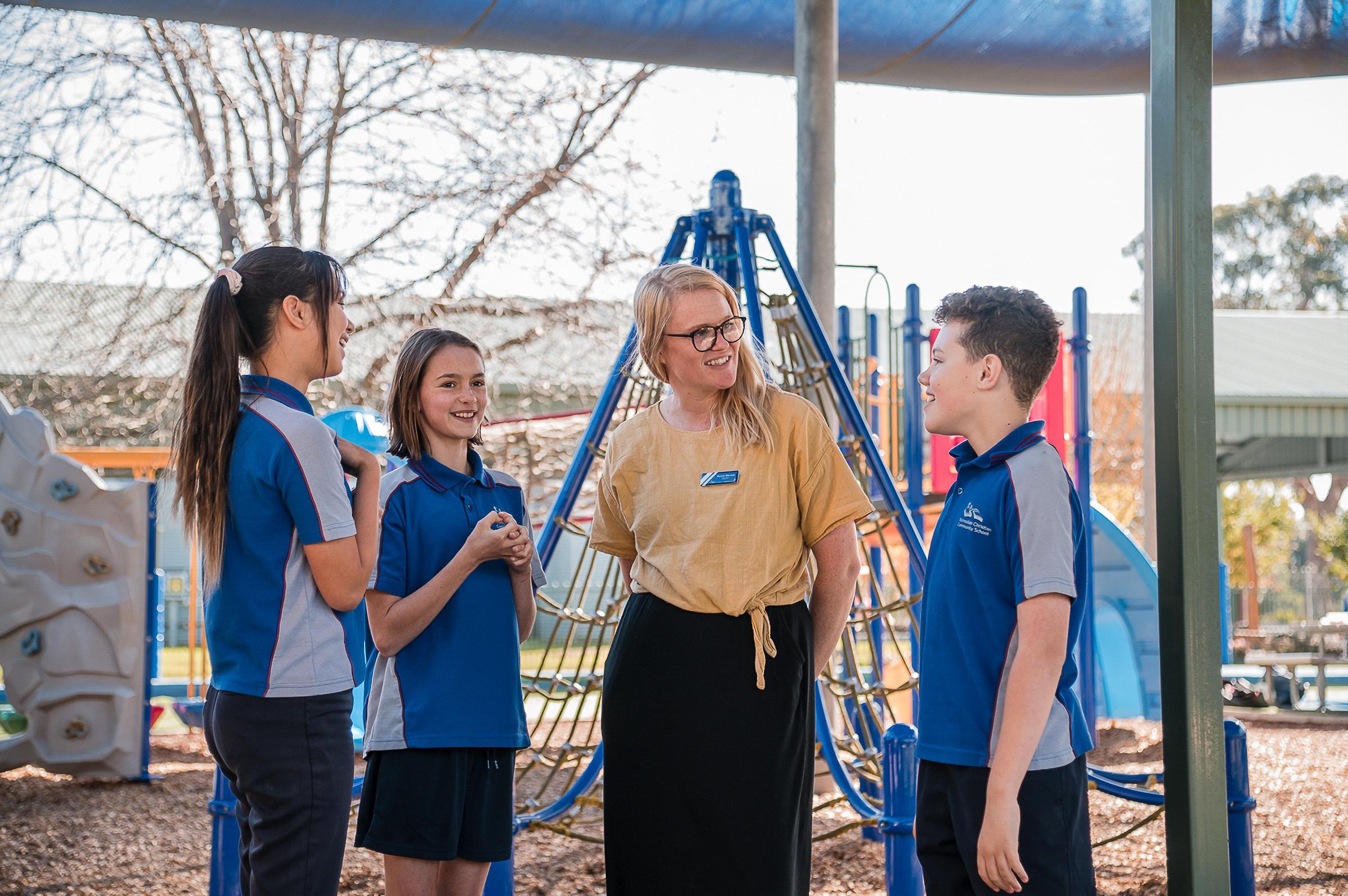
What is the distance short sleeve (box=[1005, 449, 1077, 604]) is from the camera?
1801 millimetres

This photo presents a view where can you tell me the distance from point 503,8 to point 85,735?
4.14 m

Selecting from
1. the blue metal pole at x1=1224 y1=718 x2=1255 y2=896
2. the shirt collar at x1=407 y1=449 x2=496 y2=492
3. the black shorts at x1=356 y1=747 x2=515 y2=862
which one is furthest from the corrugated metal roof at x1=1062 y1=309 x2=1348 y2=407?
the black shorts at x1=356 y1=747 x2=515 y2=862

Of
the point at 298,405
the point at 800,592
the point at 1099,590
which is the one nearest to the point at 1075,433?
the point at 1099,590

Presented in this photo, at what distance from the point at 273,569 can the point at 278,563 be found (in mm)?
13

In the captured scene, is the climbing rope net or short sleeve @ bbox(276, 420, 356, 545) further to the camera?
the climbing rope net

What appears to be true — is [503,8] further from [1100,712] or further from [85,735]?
[1100,712]

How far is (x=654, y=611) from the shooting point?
2.15 meters

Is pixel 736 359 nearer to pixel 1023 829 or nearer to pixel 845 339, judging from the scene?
pixel 1023 829

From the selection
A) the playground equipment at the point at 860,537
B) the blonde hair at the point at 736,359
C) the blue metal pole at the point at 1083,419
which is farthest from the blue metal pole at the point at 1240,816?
the blue metal pole at the point at 1083,419

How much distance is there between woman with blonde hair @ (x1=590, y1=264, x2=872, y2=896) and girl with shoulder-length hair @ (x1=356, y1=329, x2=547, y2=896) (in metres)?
0.25

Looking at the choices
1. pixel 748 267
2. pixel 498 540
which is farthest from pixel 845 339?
pixel 498 540

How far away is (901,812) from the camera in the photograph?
126 inches

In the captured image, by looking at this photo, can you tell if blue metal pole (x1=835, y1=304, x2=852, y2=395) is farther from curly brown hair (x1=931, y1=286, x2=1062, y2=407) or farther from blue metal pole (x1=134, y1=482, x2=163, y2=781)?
curly brown hair (x1=931, y1=286, x2=1062, y2=407)

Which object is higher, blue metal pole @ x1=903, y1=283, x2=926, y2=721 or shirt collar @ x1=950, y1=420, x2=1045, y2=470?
blue metal pole @ x1=903, y1=283, x2=926, y2=721
